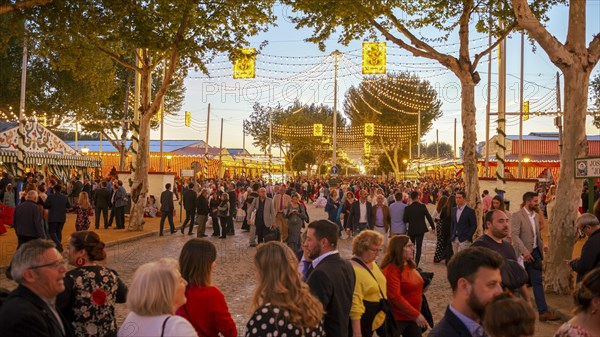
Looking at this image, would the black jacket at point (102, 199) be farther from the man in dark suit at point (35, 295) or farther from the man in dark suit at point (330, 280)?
the man in dark suit at point (35, 295)

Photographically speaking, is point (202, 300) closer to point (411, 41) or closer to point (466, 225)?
point (466, 225)

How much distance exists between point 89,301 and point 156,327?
51.3 inches

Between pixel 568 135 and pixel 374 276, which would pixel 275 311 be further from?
pixel 568 135

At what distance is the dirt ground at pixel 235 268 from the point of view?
920cm

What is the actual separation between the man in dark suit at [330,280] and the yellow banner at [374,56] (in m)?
17.6

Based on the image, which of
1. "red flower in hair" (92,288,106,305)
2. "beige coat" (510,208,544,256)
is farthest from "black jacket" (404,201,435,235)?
"red flower in hair" (92,288,106,305)

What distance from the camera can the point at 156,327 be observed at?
3.24 meters

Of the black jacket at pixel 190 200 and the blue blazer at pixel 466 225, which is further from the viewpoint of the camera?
the black jacket at pixel 190 200

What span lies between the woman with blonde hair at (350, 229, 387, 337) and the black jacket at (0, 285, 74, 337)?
8.33 feet

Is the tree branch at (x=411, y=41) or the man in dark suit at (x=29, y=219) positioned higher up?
the tree branch at (x=411, y=41)

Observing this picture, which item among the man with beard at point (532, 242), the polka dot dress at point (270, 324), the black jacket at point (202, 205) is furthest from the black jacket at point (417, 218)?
the polka dot dress at point (270, 324)

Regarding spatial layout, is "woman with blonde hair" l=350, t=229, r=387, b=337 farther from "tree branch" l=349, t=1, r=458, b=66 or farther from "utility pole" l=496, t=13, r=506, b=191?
"utility pole" l=496, t=13, r=506, b=191

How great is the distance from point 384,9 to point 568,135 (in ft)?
25.1

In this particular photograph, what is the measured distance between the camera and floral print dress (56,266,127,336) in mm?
4266
